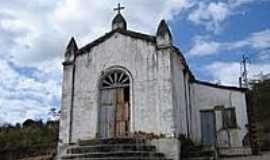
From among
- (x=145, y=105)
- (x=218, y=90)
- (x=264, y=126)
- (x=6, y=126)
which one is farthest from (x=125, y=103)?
(x=6, y=126)

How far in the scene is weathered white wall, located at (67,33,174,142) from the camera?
631 inches

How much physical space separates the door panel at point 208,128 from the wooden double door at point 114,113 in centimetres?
570

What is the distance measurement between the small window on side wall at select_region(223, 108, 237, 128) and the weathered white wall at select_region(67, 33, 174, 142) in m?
5.27

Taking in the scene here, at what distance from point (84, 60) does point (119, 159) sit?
22.3 feet

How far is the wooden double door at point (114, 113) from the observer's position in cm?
1667

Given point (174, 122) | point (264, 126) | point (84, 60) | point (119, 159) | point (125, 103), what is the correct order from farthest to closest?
point (264, 126), point (84, 60), point (125, 103), point (174, 122), point (119, 159)

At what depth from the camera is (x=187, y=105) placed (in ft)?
63.8

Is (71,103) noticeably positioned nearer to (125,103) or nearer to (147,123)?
(125,103)

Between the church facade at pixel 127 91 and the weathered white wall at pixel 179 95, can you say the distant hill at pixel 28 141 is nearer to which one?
the church facade at pixel 127 91

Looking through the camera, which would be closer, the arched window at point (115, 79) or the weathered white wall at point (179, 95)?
the weathered white wall at point (179, 95)

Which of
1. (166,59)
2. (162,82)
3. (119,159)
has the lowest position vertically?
(119,159)

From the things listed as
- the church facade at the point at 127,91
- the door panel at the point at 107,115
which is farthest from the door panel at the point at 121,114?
the door panel at the point at 107,115

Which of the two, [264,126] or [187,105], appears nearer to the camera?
[187,105]

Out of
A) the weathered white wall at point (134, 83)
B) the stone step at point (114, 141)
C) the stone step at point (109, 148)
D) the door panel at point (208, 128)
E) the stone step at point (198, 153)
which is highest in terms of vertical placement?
the weathered white wall at point (134, 83)
